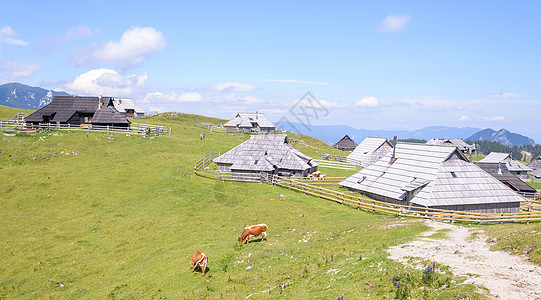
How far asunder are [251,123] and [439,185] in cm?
7539

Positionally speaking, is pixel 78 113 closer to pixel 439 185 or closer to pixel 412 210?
pixel 412 210

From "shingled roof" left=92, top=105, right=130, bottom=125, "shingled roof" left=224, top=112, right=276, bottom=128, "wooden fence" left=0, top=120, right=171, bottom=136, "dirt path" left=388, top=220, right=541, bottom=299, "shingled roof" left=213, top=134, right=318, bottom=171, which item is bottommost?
"dirt path" left=388, top=220, right=541, bottom=299

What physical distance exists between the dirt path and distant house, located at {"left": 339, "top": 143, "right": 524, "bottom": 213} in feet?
38.5

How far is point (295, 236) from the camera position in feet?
76.1

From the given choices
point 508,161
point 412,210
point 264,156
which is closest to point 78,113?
point 264,156

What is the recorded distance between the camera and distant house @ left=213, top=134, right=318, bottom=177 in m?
43.6

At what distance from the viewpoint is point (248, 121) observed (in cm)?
10231

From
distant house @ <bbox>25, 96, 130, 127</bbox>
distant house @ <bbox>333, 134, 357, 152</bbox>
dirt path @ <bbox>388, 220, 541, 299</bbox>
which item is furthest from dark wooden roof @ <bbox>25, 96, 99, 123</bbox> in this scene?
distant house @ <bbox>333, 134, 357, 152</bbox>

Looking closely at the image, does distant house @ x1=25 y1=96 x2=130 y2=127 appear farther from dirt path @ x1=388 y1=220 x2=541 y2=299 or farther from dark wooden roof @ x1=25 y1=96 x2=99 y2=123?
dirt path @ x1=388 y1=220 x2=541 y2=299

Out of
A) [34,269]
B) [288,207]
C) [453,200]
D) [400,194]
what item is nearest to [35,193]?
[34,269]

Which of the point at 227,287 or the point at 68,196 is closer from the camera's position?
the point at 227,287

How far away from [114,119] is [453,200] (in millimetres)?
57392

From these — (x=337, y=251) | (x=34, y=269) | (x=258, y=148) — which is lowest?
(x=34, y=269)

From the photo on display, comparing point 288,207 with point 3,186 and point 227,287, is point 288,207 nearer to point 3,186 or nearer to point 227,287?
point 227,287
